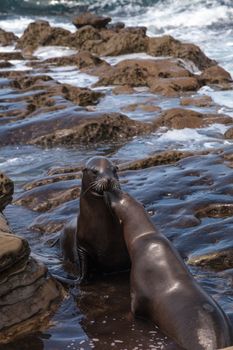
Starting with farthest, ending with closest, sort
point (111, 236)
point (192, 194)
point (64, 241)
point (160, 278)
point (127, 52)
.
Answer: point (127, 52)
point (192, 194)
point (64, 241)
point (111, 236)
point (160, 278)

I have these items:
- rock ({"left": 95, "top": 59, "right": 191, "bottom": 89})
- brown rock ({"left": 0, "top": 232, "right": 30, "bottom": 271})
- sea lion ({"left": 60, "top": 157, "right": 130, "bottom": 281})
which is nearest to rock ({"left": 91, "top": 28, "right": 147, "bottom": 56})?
rock ({"left": 95, "top": 59, "right": 191, "bottom": 89})

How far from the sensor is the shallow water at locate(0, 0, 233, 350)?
205 inches

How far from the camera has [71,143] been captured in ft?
42.5

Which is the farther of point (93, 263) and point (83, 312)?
point (93, 263)

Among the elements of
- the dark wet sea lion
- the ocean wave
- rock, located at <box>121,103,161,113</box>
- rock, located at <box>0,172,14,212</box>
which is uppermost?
the dark wet sea lion

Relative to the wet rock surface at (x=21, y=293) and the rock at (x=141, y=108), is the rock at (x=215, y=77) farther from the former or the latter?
the wet rock surface at (x=21, y=293)

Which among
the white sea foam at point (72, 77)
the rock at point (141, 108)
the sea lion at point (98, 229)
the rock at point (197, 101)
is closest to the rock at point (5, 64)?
the white sea foam at point (72, 77)

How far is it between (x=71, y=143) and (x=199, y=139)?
2.27 m

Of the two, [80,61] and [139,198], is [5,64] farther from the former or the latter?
[139,198]

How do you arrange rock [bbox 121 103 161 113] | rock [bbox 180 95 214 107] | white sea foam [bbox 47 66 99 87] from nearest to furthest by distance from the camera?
rock [bbox 121 103 161 113]
rock [bbox 180 95 214 107]
white sea foam [bbox 47 66 99 87]

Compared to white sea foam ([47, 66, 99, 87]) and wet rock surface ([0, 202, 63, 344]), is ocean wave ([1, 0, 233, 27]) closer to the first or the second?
white sea foam ([47, 66, 99, 87])

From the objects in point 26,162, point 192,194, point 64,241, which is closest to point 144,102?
point 26,162

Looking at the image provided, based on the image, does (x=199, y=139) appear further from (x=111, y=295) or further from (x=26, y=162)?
(x=111, y=295)

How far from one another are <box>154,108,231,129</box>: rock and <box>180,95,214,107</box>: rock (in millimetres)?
1294
